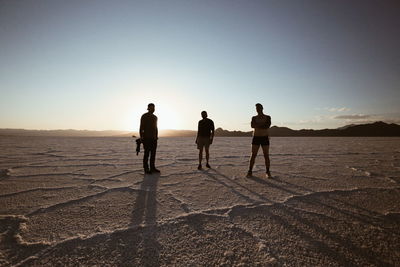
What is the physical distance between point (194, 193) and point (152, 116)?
2.19 metres

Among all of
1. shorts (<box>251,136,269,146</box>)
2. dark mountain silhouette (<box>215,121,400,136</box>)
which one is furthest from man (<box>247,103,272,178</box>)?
dark mountain silhouette (<box>215,121,400,136</box>)

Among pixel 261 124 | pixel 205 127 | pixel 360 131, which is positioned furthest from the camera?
pixel 360 131

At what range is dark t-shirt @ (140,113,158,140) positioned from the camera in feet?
14.4

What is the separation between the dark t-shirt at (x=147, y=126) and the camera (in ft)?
14.4

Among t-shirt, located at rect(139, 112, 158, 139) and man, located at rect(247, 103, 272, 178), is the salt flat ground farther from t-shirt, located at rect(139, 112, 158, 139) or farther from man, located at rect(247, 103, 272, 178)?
t-shirt, located at rect(139, 112, 158, 139)

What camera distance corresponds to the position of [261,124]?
12.9ft

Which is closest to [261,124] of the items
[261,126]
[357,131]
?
[261,126]

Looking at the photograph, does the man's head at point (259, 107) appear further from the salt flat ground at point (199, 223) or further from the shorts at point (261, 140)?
the salt flat ground at point (199, 223)

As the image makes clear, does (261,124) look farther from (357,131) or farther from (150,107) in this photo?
(357,131)

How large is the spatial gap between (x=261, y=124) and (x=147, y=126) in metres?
2.47

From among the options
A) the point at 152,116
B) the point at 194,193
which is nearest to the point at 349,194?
the point at 194,193

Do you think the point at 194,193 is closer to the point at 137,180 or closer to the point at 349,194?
the point at 137,180

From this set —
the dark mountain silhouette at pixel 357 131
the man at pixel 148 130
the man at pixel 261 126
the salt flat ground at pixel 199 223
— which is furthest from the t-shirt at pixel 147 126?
the dark mountain silhouette at pixel 357 131

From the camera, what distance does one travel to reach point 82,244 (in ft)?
5.50
